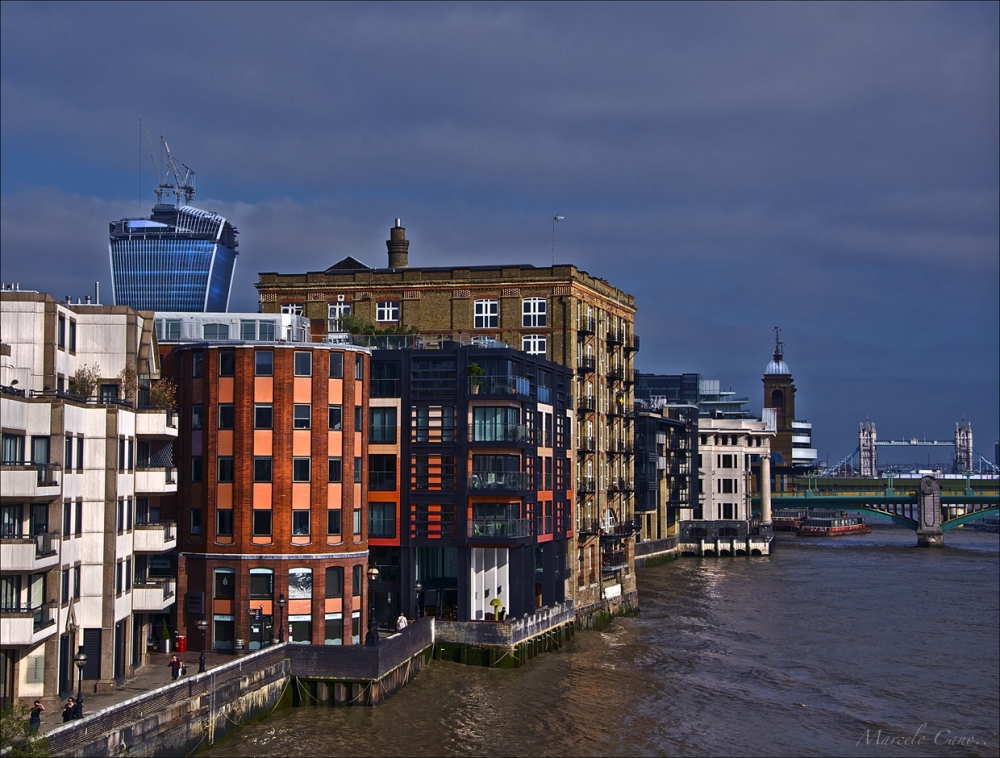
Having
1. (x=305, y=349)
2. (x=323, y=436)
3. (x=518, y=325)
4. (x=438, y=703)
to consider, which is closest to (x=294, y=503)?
(x=323, y=436)

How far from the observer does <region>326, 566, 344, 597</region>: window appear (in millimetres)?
67812

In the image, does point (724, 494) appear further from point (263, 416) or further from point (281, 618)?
point (281, 618)

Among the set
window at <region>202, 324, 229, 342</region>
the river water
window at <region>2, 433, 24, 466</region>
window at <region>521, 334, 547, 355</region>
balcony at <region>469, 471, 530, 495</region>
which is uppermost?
window at <region>521, 334, 547, 355</region>

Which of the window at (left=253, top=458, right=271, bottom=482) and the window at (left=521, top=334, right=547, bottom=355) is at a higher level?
the window at (left=521, top=334, right=547, bottom=355)

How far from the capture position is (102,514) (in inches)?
2197

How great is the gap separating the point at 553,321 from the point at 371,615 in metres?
34.1

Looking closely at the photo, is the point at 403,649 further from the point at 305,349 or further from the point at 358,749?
the point at 305,349

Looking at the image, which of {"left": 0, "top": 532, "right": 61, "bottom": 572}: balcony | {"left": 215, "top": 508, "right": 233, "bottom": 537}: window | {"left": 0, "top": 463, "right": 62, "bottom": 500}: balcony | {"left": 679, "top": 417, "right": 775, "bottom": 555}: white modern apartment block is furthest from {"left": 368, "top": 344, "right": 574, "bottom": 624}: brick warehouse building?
{"left": 679, "top": 417, "right": 775, "bottom": 555}: white modern apartment block

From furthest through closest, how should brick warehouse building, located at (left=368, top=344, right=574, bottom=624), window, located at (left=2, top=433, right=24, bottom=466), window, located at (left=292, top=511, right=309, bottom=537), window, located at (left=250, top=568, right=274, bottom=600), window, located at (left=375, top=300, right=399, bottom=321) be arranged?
1. window, located at (left=375, top=300, right=399, bottom=321)
2. brick warehouse building, located at (left=368, top=344, right=574, bottom=624)
3. window, located at (left=292, top=511, right=309, bottom=537)
4. window, located at (left=250, top=568, right=274, bottom=600)
5. window, located at (left=2, top=433, right=24, bottom=466)

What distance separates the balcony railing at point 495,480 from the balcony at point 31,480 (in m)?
30.8

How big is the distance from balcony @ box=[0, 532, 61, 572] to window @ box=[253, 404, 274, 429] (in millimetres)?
18784

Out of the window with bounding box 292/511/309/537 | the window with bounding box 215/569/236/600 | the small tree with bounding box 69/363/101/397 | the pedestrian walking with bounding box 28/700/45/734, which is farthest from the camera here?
the window with bounding box 292/511/309/537

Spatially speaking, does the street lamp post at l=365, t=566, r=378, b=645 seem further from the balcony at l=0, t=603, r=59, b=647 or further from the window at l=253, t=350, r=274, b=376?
the balcony at l=0, t=603, r=59, b=647

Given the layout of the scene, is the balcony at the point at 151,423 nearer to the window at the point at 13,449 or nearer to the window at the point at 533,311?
the window at the point at 13,449
